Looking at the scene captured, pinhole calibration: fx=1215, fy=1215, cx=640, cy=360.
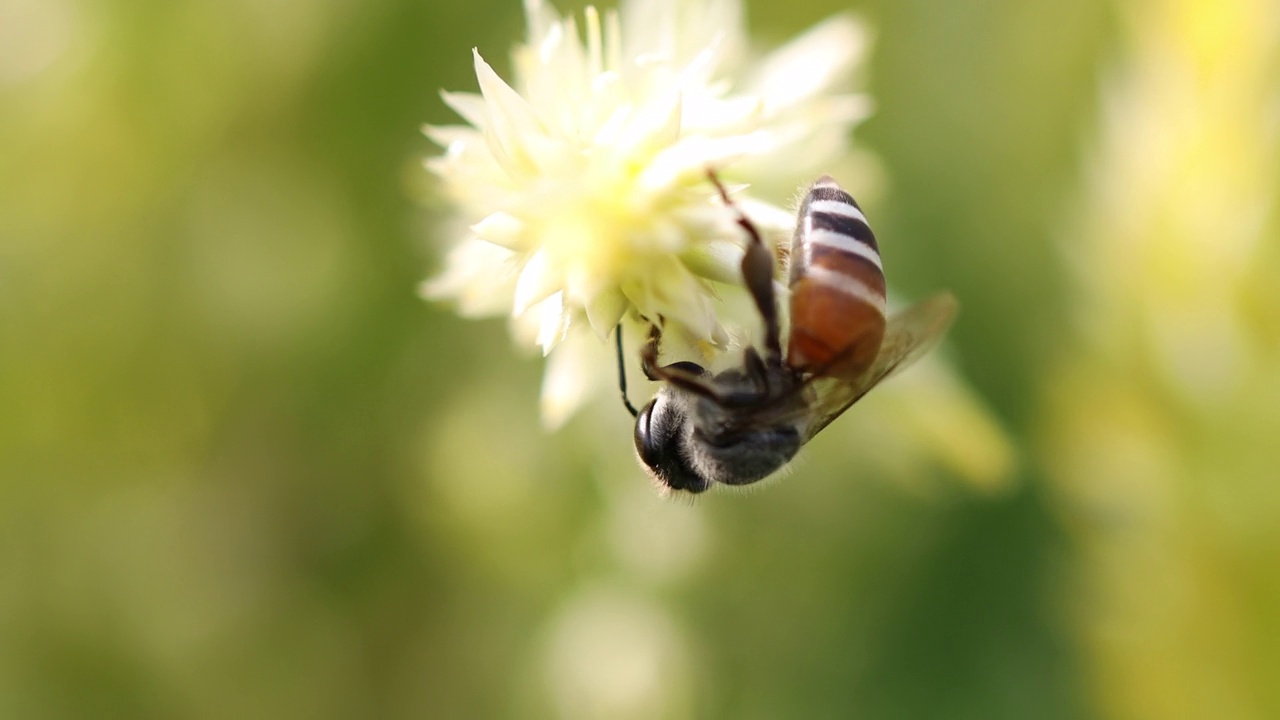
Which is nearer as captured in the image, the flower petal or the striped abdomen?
the flower petal

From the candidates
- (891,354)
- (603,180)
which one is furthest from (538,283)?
(891,354)

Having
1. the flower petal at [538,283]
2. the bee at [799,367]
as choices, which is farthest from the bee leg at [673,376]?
the flower petal at [538,283]

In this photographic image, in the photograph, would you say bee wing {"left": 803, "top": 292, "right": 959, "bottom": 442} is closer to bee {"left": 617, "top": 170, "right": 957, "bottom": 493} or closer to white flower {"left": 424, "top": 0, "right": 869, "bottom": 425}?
bee {"left": 617, "top": 170, "right": 957, "bottom": 493}

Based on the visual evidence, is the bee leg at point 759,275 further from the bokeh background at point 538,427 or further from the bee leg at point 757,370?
the bokeh background at point 538,427

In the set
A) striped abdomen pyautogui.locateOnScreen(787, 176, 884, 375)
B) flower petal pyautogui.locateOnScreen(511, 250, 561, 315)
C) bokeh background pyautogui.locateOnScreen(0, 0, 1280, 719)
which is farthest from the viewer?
bokeh background pyautogui.locateOnScreen(0, 0, 1280, 719)

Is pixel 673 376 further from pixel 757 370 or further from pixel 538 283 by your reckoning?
pixel 538 283

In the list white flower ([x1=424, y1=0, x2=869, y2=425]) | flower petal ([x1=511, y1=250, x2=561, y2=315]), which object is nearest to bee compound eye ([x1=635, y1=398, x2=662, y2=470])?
white flower ([x1=424, y1=0, x2=869, y2=425])

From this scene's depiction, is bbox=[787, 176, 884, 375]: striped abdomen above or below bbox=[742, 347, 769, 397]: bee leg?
above

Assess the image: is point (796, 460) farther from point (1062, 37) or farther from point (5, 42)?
point (5, 42)
